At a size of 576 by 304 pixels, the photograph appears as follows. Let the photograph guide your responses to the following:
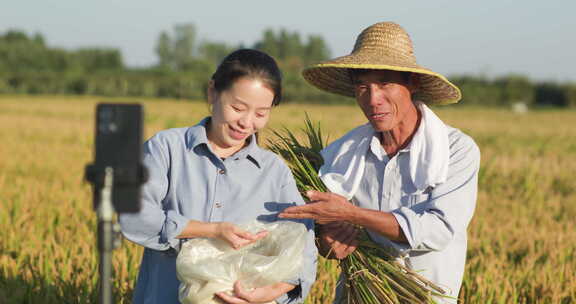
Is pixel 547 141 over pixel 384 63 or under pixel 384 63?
under

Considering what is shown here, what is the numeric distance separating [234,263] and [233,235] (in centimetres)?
12

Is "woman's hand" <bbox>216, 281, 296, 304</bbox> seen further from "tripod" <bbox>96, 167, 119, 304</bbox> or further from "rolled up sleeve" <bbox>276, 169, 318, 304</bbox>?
"tripod" <bbox>96, 167, 119, 304</bbox>

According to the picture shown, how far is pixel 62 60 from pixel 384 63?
66306mm

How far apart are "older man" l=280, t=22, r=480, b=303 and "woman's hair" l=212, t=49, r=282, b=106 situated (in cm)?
48

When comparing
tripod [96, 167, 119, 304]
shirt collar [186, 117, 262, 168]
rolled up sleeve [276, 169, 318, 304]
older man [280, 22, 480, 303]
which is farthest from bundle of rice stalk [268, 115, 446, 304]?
tripod [96, 167, 119, 304]

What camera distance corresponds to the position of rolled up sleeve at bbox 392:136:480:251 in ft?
6.91

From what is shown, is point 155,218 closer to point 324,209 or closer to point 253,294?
point 253,294

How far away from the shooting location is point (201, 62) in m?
70.1

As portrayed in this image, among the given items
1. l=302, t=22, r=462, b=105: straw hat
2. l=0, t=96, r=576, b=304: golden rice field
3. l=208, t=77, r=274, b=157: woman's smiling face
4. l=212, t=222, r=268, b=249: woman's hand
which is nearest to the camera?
l=212, t=222, r=268, b=249: woman's hand

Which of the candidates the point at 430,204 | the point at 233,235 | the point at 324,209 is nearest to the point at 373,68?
the point at 430,204

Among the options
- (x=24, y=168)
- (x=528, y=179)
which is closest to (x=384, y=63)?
(x=528, y=179)

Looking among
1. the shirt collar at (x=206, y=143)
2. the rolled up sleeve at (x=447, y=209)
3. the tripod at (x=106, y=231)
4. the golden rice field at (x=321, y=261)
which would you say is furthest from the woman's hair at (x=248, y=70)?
the golden rice field at (x=321, y=261)

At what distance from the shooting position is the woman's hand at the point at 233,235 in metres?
1.67

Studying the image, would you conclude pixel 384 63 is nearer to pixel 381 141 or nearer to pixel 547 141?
pixel 381 141
